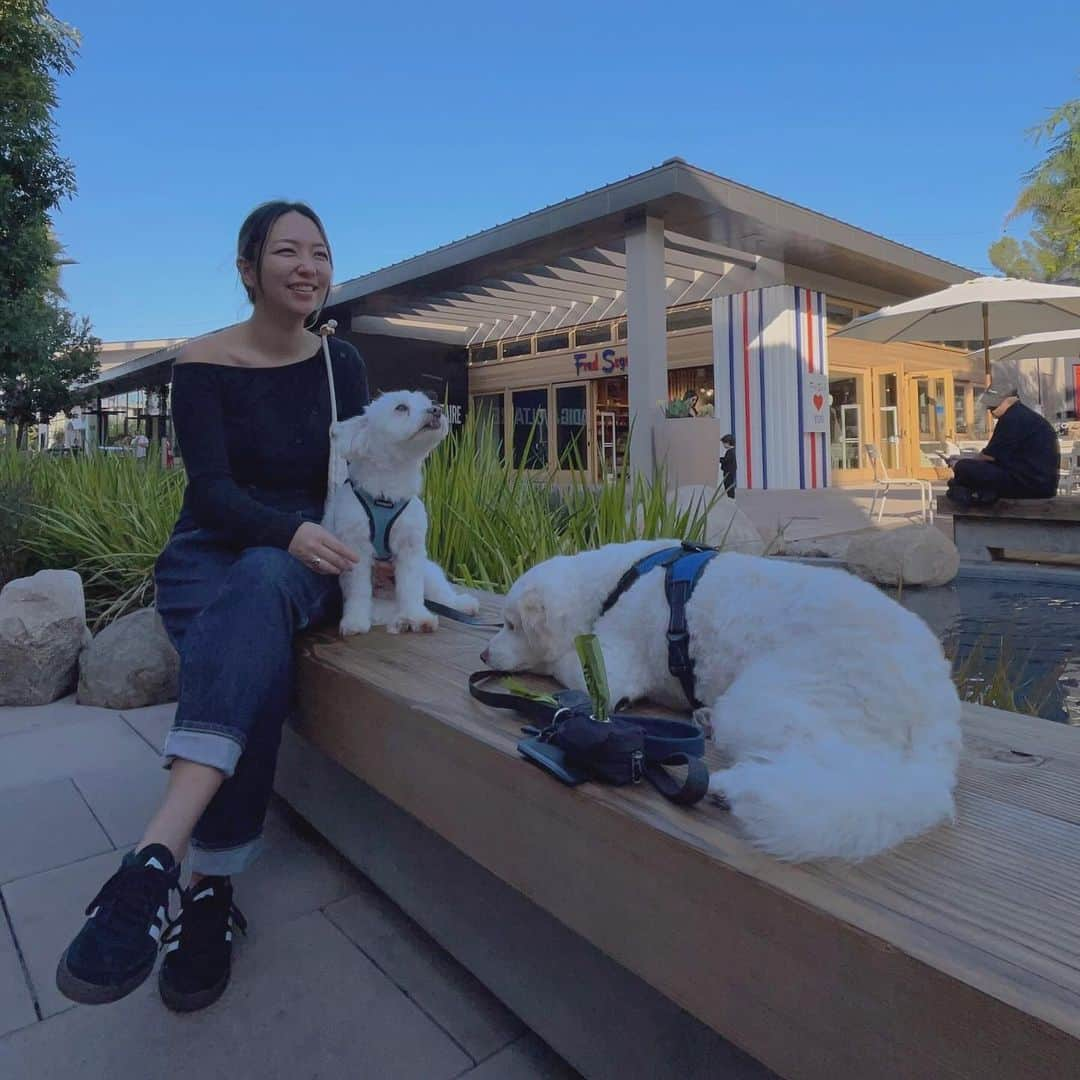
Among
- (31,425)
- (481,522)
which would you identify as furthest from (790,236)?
(31,425)

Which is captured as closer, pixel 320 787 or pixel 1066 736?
pixel 1066 736

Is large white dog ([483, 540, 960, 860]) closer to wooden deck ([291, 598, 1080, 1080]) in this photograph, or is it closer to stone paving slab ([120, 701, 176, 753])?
wooden deck ([291, 598, 1080, 1080])

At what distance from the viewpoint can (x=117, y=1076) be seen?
124 centimetres

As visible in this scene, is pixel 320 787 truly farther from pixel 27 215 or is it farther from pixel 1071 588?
pixel 27 215

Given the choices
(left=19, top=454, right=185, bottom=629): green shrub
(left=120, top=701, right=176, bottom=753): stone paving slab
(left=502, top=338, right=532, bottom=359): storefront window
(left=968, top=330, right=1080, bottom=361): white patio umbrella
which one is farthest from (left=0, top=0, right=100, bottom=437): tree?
(left=968, top=330, right=1080, bottom=361): white patio umbrella

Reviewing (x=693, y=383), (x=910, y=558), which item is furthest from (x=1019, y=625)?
(x=693, y=383)

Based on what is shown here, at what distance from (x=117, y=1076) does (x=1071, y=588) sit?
6.27 metres

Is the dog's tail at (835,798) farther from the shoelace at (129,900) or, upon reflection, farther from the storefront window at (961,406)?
the storefront window at (961,406)

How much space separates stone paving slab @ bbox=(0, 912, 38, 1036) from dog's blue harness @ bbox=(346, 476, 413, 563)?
1161 millimetres

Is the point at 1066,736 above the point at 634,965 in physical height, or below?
above

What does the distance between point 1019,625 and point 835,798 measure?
444 centimetres

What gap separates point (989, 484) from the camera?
→ 22.0ft

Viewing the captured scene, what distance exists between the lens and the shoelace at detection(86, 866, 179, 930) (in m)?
1.21

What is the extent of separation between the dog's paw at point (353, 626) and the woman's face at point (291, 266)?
883 millimetres
